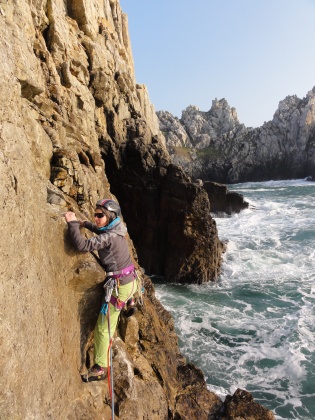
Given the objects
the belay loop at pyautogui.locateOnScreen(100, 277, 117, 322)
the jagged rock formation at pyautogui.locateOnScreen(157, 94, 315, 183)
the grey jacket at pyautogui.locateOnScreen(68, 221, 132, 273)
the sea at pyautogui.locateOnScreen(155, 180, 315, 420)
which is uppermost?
the jagged rock formation at pyautogui.locateOnScreen(157, 94, 315, 183)

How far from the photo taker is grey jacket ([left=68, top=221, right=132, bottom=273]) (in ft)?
17.0

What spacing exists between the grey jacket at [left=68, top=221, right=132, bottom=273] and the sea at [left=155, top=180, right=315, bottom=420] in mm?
7784

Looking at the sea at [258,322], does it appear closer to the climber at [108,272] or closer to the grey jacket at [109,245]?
the climber at [108,272]

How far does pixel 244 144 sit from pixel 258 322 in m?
97.4

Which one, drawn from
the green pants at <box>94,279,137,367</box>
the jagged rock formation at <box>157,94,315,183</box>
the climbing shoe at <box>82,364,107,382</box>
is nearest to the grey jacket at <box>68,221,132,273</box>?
the green pants at <box>94,279,137,367</box>

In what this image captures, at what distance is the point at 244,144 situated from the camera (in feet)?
347

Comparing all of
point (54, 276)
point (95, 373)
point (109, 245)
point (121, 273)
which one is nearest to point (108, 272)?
point (121, 273)

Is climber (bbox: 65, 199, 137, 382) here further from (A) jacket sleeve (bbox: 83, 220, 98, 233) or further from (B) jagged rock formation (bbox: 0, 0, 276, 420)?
(B) jagged rock formation (bbox: 0, 0, 276, 420)


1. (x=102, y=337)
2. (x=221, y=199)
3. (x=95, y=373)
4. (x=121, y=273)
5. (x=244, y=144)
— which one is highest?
(x=244, y=144)

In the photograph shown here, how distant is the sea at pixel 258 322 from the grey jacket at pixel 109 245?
25.5 feet

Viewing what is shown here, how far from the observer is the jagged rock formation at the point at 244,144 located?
306 ft

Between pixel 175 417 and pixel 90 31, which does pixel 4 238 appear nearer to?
pixel 175 417

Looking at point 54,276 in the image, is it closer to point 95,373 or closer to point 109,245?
point 109,245

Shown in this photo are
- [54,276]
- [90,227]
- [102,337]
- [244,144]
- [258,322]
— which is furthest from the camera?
[244,144]
